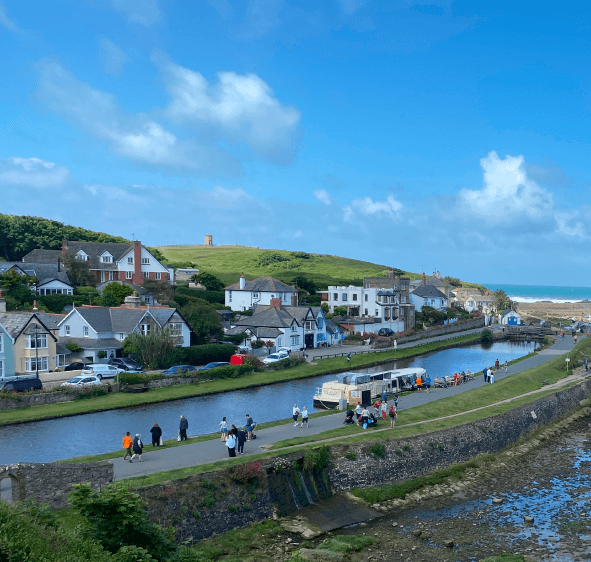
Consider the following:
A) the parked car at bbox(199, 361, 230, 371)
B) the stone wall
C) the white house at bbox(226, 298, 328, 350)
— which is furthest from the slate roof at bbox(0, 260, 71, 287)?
the stone wall

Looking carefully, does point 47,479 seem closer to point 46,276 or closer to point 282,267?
point 46,276

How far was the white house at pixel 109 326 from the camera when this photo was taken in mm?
59094

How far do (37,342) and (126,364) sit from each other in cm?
861

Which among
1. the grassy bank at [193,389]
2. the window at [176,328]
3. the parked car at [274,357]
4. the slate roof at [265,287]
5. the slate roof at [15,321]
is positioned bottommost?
the grassy bank at [193,389]

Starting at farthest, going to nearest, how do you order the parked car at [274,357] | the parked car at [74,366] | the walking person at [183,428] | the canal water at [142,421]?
the parked car at [274,357]
the parked car at [74,366]
the canal water at [142,421]
the walking person at [183,428]

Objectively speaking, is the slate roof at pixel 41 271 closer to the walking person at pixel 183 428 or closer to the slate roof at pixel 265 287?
the slate roof at pixel 265 287

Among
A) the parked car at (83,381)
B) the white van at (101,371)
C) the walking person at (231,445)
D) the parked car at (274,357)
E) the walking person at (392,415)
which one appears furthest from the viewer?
the parked car at (274,357)

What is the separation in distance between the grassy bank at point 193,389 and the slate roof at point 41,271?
127 feet

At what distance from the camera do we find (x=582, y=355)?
7431cm

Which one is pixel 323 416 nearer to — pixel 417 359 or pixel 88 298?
pixel 417 359

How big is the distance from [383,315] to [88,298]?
45627 millimetres

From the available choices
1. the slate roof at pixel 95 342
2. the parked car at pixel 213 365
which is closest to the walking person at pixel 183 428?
the parked car at pixel 213 365

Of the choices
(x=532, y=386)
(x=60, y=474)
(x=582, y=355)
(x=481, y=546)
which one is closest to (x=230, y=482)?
(x=60, y=474)

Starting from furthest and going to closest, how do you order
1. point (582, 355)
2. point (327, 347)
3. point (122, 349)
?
point (327, 347) < point (582, 355) < point (122, 349)
